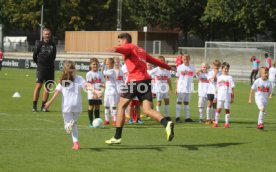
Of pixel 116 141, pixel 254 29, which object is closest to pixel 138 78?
pixel 116 141

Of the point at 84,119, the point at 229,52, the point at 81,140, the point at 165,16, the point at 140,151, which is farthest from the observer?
the point at 165,16

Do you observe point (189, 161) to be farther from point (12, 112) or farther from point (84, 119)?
point (12, 112)

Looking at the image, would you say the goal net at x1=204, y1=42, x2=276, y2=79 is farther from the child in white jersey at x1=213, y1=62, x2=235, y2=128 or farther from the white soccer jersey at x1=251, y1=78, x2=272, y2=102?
the white soccer jersey at x1=251, y1=78, x2=272, y2=102

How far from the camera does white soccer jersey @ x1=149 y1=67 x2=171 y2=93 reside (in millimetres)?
17891

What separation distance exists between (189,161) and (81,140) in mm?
3074

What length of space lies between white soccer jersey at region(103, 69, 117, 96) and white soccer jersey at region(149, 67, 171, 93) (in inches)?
74.9

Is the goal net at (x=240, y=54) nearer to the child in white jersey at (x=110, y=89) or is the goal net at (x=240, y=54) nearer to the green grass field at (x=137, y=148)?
the green grass field at (x=137, y=148)

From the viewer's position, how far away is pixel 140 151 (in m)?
11.5

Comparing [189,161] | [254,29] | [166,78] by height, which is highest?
[254,29]

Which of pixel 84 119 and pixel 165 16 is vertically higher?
pixel 165 16

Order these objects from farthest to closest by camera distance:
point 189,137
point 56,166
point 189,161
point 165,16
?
1. point 165,16
2. point 189,137
3. point 189,161
4. point 56,166

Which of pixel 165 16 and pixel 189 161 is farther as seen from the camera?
pixel 165 16

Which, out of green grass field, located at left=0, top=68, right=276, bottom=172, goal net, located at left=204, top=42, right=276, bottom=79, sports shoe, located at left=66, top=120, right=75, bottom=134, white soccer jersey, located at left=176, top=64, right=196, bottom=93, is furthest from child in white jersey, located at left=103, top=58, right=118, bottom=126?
goal net, located at left=204, top=42, right=276, bottom=79

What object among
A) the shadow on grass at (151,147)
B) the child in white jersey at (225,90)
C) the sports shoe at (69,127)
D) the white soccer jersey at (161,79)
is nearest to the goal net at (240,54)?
the white soccer jersey at (161,79)
